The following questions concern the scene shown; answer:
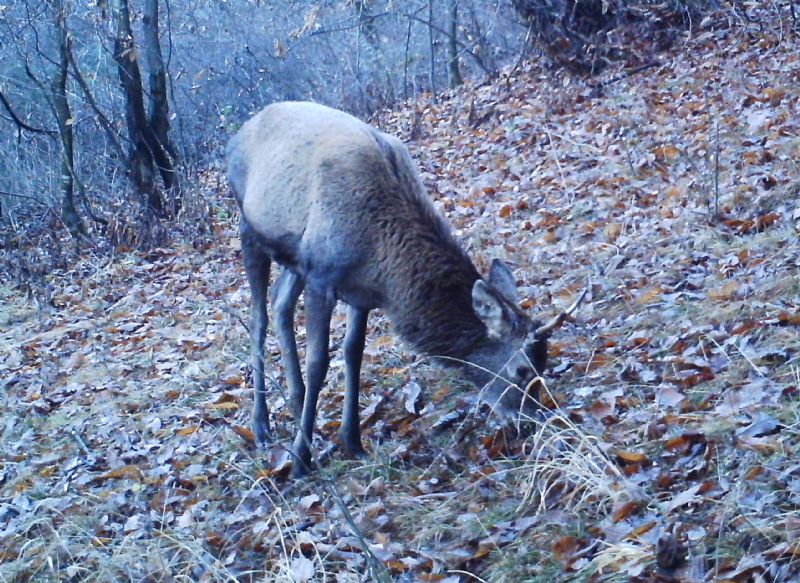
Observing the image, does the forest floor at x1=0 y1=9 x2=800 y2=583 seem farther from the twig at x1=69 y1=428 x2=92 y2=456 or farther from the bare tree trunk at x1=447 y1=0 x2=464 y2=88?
the bare tree trunk at x1=447 y1=0 x2=464 y2=88

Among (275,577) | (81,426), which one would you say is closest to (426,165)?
(81,426)

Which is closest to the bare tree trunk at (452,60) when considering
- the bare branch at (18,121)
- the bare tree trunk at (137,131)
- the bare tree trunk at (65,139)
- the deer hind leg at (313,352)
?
the bare tree trunk at (137,131)

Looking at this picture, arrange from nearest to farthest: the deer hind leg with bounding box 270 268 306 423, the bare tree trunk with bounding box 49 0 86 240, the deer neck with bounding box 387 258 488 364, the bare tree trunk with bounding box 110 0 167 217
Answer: the deer neck with bounding box 387 258 488 364 < the deer hind leg with bounding box 270 268 306 423 < the bare tree trunk with bounding box 49 0 86 240 < the bare tree trunk with bounding box 110 0 167 217

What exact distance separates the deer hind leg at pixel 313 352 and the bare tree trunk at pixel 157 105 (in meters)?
9.05

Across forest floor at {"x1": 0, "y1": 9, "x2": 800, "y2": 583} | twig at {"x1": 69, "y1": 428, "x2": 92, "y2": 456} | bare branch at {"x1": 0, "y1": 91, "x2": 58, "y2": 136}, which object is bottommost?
twig at {"x1": 69, "y1": 428, "x2": 92, "y2": 456}

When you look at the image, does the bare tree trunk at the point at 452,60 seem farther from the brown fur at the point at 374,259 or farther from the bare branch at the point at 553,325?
the bare branch at the point at 553,325

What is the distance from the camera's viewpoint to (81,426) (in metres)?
8.11

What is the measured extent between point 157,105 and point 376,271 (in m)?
10.2

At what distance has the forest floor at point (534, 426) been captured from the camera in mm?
4734

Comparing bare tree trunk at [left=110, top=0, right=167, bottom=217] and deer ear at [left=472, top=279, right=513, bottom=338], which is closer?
deer ear at [left=472, top=279, right=513, bottom=338]

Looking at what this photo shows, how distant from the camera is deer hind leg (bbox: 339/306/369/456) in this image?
21.4ft

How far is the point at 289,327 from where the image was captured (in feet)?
23.5

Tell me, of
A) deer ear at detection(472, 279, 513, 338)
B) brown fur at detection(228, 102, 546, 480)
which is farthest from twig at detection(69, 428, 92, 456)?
deer ear at detection(472, 279, 513, 338)

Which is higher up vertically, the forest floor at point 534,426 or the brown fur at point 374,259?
the brown fur at point 374,259
